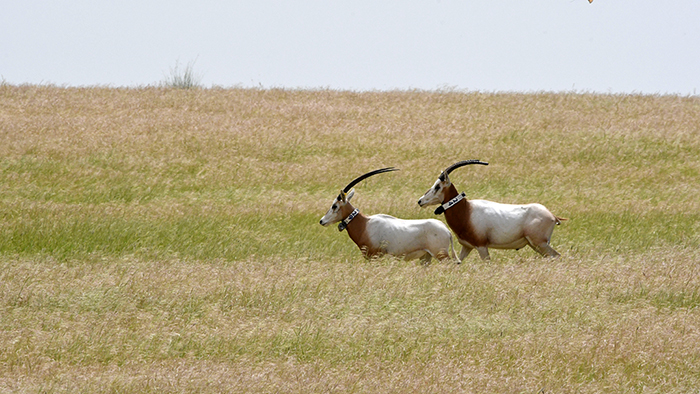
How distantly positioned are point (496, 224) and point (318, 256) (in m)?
2.80

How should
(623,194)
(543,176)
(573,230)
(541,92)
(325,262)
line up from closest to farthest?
1. (325,262)
2. (573,230)
3. (623,194)
4. (543,176)
5. (541,92)

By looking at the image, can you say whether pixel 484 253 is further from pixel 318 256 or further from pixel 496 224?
pixel 318 256

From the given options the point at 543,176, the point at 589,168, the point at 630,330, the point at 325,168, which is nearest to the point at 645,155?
the point at 589,168

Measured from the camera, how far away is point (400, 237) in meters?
12.4

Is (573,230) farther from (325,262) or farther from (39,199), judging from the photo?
(39,199)

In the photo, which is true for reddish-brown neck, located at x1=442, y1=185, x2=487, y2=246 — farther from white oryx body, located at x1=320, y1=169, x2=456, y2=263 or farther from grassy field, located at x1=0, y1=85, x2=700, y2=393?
white oryx body, located at x1=320, y1=169, x2=456, y2=263

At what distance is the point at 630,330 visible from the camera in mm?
8109

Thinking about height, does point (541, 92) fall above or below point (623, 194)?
above

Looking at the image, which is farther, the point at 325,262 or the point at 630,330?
the point at 325,262

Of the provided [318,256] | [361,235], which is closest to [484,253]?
[361,235]

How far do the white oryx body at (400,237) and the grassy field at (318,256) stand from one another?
0.49 meters

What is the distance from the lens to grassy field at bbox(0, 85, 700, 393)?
7.13m

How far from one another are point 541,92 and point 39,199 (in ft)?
74.8

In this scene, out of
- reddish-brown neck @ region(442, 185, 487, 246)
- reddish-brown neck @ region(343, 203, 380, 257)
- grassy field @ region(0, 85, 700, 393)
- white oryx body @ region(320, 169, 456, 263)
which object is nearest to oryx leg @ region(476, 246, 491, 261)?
reddish-brown neck @ region(442, 185, 487, 246)
